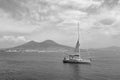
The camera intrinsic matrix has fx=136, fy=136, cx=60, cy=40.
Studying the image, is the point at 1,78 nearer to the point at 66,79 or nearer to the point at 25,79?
the point at 25,79

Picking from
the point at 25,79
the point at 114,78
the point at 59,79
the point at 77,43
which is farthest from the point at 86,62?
the point at 25,79

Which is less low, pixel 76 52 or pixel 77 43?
pixel 77 43

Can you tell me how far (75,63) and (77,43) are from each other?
17470 millimetres

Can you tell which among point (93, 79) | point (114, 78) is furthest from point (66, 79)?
point (114, 78)

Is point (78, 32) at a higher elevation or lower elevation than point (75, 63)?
higher

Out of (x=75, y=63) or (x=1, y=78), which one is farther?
(x=75, y=63)

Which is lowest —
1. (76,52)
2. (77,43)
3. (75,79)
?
(75,79)

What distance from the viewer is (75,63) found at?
360ft

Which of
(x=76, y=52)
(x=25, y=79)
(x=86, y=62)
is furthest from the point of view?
(x=76, y=52)

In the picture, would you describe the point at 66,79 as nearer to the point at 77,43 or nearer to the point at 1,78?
the point at 1,78

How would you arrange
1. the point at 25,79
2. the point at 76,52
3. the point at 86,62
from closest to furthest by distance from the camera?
the point at 25,79 < the point at 86,62 < the point at 76,52

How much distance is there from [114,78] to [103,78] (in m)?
5.17

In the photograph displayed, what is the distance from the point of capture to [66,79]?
2323 inches

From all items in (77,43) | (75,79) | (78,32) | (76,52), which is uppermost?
(78,32)
